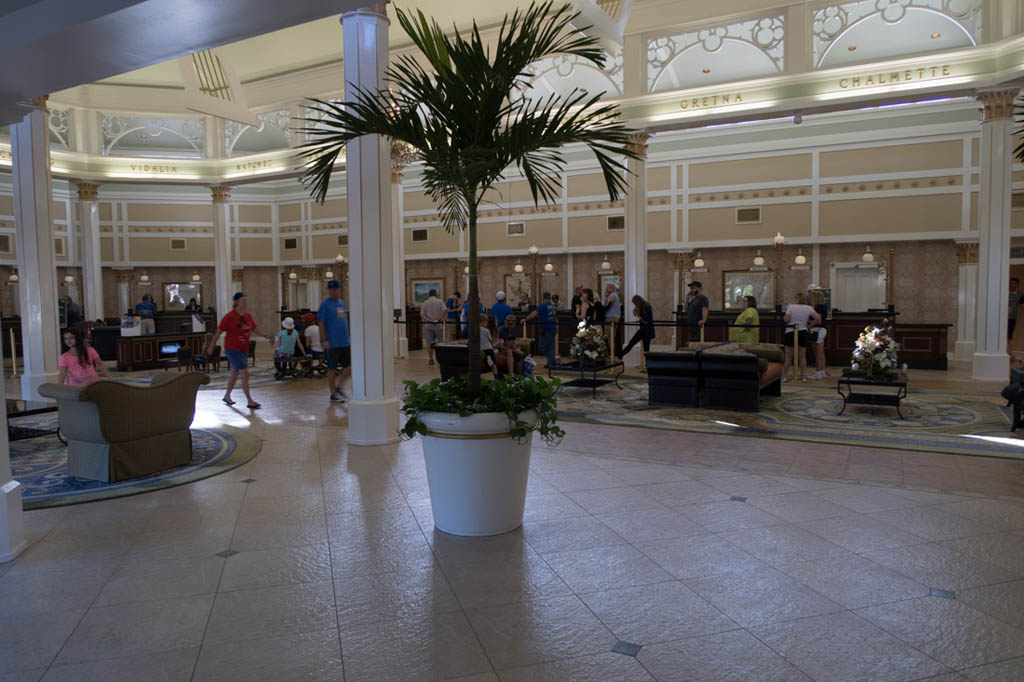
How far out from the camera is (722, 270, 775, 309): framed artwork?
54.7ft

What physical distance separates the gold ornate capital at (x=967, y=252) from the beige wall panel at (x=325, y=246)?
1708cm

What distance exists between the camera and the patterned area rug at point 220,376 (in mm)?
11406

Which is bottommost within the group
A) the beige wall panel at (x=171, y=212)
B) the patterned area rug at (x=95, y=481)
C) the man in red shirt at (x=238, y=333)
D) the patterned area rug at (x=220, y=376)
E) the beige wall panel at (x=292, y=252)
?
the patterned area rug at (x=95, y=481)

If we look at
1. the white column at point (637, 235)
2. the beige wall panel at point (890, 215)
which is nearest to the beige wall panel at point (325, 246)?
the white column at point (637, 235)

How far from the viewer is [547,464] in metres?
5.82

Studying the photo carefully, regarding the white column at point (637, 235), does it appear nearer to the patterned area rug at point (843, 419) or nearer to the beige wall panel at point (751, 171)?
the patterned area rug at point (843, 419)

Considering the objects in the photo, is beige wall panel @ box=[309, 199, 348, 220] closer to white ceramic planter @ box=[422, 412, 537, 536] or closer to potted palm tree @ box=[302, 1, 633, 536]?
potted palm tree @ box=[302, 1, 633, 536]

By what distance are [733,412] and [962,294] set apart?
384 inches

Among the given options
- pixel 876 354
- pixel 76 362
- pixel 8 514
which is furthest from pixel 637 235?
pixel 8 514

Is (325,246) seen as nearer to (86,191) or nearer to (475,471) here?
(86,191)

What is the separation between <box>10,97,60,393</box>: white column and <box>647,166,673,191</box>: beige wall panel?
12851 millimetres

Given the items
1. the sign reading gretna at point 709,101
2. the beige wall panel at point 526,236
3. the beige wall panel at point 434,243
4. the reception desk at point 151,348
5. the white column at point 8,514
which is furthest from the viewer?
the beige wall panel at point 434,243

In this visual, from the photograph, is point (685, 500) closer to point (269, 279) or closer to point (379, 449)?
point (379, 449)

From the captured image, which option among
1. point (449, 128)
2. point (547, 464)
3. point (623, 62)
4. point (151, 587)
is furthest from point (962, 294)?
point (151, 587)
